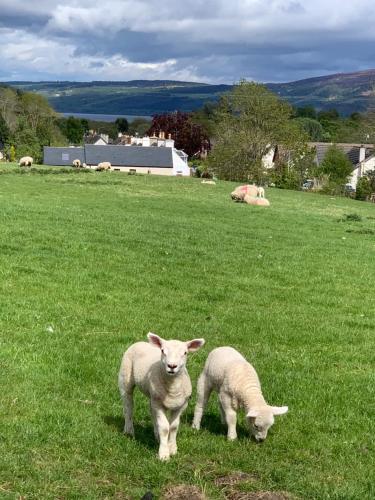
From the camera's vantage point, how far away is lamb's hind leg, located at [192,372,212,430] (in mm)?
7535

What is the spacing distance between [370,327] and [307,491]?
704 centimetres

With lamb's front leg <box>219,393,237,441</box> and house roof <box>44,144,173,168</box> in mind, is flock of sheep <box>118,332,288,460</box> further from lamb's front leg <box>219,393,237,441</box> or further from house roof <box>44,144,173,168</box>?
house roof <box>44,144,173,168</box>

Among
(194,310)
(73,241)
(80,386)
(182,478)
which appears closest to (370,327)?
(194,310)

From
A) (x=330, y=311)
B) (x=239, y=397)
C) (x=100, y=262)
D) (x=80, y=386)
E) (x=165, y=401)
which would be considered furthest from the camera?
(x=100, y=262)

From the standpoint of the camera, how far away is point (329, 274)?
1784cm

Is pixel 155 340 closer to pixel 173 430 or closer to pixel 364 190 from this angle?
pixel 173 430

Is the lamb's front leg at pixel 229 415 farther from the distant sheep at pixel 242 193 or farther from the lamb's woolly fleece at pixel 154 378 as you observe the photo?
the distant sheep at pixel 242 193

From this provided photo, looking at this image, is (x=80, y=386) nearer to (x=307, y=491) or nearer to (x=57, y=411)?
(x=57, y=411)

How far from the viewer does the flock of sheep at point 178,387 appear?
6.55 m

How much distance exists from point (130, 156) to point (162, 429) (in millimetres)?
83231

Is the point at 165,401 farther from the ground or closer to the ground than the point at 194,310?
farther from the ground

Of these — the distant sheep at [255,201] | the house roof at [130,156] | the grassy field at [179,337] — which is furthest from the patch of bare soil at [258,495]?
the house roof at [130,156]

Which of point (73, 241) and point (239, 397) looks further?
point (73, 241)

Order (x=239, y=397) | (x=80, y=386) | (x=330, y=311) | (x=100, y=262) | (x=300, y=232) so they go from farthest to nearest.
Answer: (x=300, y=232)
(x=100, y=262)
(x=330, y=311)
(x=80, y=386)
(x=239, y=397)
